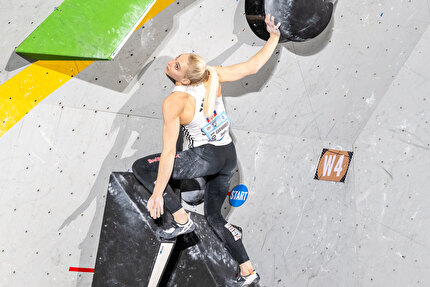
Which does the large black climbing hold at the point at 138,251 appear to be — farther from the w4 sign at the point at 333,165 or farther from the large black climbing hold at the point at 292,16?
the w4 sign at the point at 333,165

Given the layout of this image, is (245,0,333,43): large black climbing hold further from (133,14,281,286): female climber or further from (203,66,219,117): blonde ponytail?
(203,66,219,117): blonde ponytail

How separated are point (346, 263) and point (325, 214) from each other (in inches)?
17.7

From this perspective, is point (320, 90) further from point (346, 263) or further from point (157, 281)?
point (157, 281)

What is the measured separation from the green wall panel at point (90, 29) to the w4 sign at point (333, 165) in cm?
185

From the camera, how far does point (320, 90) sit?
3.51 m

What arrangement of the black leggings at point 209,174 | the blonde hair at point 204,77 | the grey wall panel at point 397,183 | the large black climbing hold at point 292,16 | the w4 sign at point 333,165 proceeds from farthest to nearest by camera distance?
1. the grey wall panel at point 397,183
2. the w4 sign at point 333,165
3. the large black climbing hold at point 292,16
4. the black leggings at point 209,174
5. the blonde hair at point 204,77

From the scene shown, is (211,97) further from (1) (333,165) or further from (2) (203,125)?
(1) (333,165)

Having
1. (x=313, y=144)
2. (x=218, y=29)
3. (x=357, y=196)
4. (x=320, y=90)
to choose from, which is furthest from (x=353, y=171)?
(x=218, y=29)

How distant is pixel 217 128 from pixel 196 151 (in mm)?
153

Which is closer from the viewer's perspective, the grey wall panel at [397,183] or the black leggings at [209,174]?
the black leggings at [209,174]

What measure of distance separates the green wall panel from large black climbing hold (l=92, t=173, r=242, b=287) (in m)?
0.63

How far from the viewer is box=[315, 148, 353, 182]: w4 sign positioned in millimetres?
3742

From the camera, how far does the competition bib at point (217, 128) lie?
255cm

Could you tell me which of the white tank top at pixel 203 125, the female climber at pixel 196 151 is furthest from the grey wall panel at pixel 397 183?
the white tank top at pixel 203 125
